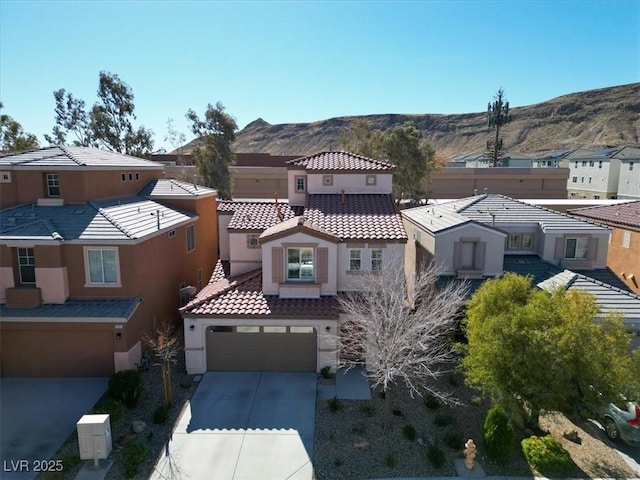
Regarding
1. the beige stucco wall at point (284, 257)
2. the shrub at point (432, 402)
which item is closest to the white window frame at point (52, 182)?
the beige stucco wall at point (284, 257)

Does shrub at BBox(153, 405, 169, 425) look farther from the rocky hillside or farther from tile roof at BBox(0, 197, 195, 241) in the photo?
the rocky hillside

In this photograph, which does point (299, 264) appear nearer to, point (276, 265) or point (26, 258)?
point (276, 265)

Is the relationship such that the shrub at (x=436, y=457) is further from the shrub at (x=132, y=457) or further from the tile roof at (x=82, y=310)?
the tile roof at (x=82, y=310)

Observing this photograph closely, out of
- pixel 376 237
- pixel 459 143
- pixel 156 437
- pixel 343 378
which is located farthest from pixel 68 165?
pixel 459 143

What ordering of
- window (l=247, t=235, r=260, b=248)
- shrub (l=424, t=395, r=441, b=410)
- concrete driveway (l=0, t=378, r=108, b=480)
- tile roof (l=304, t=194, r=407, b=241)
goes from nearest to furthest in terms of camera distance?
concrete driveway (l=0, t=378, r=108, b=480) < shrub (l=424, t=395, r=441, b=410) < tile roof (l=304, t=194, r=407, b=241) < window (l=247, t=235, r=260, b=248)

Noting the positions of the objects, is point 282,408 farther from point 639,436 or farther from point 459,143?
point 459,143

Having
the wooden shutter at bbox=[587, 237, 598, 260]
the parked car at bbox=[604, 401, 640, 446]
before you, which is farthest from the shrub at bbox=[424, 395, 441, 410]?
the wooden shutter at bbox=[587, 237, 598, 260]
